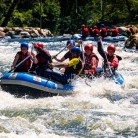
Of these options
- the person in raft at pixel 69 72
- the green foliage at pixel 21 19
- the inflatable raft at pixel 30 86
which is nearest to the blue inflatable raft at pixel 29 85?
the inflatable raft at pixel 30 86

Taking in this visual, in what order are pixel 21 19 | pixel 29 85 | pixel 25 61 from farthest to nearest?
1. pixel 21 19
2. pixel 25 61
3. pixel 29 85

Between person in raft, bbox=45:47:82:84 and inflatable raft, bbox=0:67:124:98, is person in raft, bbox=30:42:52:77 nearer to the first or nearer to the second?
→ person in raft, bbox=45:47:82:84

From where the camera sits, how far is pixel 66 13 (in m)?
43.1

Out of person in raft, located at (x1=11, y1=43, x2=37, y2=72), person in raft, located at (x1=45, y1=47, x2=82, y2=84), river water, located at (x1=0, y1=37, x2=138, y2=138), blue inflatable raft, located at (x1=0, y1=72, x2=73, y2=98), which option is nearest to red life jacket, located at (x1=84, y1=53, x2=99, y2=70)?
river water, located at (x1=0, y1=37, x2=138, y2=138)

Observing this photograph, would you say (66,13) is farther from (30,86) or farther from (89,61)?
(30,86)

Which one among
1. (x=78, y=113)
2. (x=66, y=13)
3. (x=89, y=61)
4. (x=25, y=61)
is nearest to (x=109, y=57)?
(x=89, y=61)

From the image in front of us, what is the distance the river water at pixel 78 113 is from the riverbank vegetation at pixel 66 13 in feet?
84.2

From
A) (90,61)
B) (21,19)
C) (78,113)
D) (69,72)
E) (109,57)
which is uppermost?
(21,19)

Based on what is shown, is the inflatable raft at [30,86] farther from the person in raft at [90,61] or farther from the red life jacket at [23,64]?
the person in raft at [90,61]

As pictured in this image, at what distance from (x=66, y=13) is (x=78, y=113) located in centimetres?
3528

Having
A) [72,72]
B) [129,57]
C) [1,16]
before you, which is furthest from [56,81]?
[1,16]

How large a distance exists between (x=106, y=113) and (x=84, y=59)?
288 centimetres

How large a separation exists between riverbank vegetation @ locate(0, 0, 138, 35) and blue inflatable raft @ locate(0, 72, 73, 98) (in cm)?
2605

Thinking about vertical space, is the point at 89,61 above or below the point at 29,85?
above
